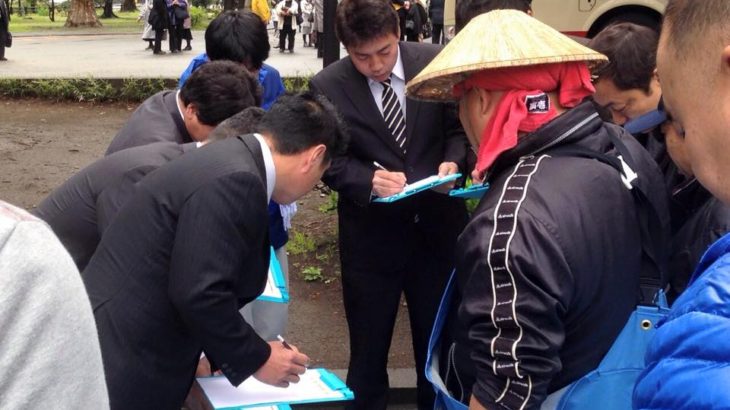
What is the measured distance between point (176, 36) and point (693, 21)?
58.5 feet

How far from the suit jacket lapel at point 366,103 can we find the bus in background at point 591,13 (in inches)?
182

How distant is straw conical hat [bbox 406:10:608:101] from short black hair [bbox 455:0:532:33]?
1293 millimetres

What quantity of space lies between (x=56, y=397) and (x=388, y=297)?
8.69 feet

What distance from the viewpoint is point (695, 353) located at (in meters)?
0.92

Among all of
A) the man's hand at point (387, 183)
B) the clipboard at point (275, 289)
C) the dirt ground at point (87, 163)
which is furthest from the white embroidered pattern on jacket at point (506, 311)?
the dirt ground at point (87, 163)

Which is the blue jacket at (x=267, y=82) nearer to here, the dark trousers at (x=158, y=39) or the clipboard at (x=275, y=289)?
the clipboard at (x=275, y=289)

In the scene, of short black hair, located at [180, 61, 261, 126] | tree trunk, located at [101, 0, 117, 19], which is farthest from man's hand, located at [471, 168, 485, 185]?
tree trunk, located at [101, 0, 117, 19]

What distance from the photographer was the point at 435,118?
3.45m

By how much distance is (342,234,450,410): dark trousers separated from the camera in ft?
11.7

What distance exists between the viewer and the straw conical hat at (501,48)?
1933 mm

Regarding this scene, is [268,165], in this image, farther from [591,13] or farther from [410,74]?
[591,13]

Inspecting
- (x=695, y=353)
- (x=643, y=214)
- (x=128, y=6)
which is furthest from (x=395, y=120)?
(x=128, y=6)

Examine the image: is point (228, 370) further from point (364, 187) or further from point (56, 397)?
point (56, 397)

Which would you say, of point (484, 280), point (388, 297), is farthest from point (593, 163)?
point (388, 297)
